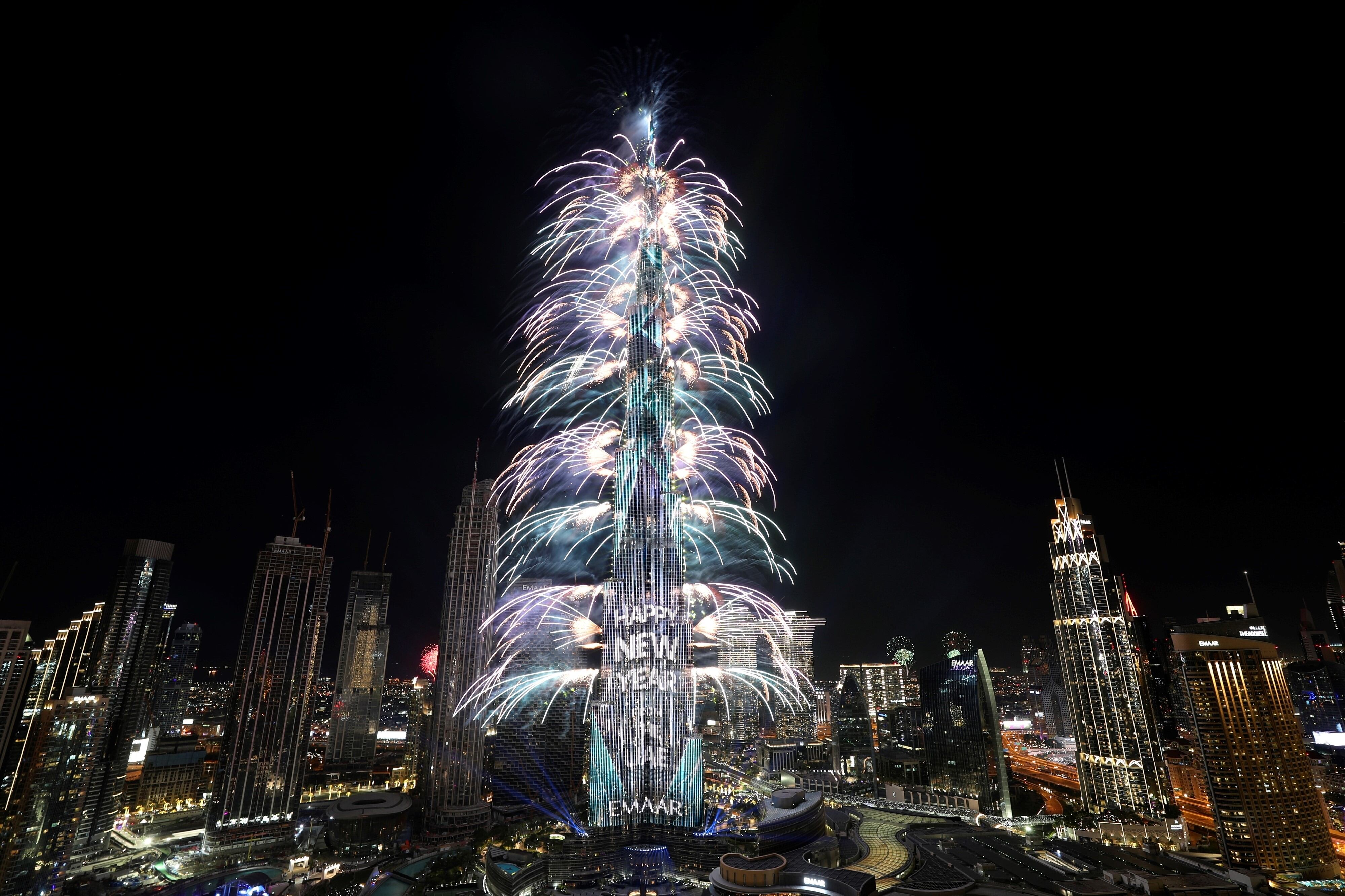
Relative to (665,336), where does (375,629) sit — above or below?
below

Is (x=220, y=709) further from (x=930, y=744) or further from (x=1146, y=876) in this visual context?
(x=1146, y=876)

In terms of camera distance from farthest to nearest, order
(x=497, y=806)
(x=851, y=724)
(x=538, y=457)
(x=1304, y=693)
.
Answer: (x=851, y=724), (x=1304, y=693), (x=497, y=806), (x=538, y=457)

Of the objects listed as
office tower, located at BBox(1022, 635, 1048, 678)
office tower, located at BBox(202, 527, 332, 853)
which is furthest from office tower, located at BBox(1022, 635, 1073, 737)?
office tower, located at BBox(202, 527, 332, 853)

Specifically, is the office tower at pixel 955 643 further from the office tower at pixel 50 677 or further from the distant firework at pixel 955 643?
the office tower at pixel 50 677

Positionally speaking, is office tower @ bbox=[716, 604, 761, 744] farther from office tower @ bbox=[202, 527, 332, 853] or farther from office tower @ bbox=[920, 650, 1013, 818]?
office tower @ bbox=[202, 527, 332, 853]

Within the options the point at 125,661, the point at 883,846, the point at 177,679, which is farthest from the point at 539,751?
the point at 177,679

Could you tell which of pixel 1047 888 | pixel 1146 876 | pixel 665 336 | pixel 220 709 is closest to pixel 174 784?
pixel 220 709
